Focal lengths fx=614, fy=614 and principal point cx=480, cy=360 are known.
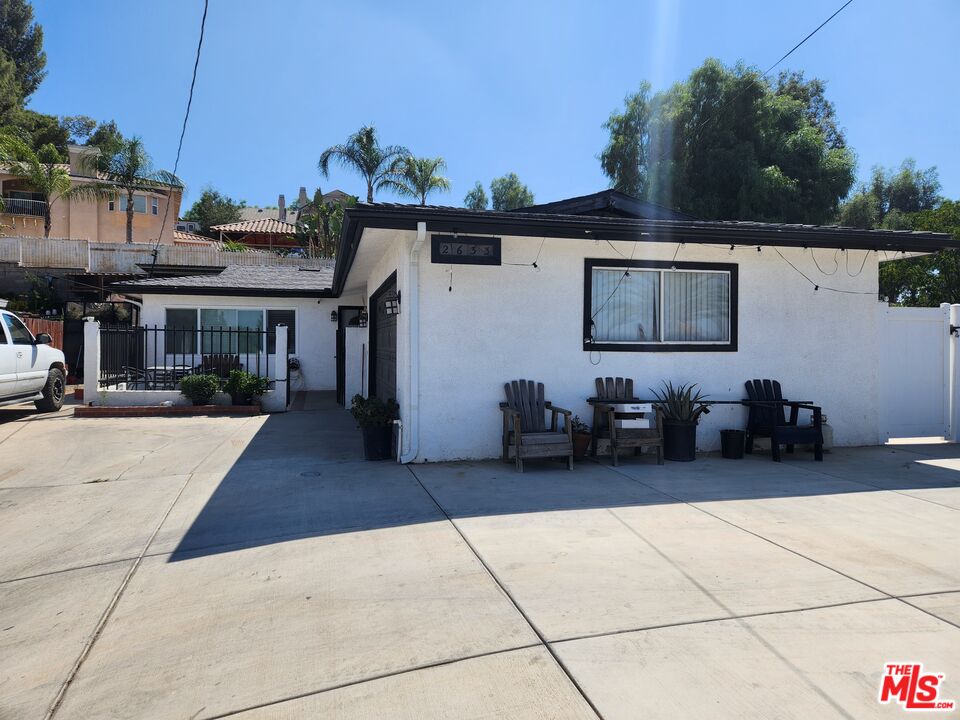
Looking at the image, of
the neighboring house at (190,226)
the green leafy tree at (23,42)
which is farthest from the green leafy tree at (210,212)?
the green leafy tree at (23,42)

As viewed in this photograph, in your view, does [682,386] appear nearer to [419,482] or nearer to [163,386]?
[419,482]

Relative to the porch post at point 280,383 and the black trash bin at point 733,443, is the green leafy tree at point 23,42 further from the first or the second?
the black trash bin at point 733,443

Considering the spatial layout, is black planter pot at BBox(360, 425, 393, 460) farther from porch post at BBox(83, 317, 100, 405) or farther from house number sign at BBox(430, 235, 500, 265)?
porch post at BBox(83, 317, 100, 405)

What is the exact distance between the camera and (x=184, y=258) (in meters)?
26.4

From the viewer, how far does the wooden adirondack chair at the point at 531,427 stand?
705 centimetres

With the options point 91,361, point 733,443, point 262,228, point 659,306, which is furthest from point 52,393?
point 262,228

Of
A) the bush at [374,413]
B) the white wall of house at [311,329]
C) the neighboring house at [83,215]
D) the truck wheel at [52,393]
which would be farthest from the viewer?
the neighboring house at [83,215]

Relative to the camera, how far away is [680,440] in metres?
7.81

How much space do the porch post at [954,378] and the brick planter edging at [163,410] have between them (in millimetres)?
12014

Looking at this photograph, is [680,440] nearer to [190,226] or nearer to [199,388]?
[199,388]

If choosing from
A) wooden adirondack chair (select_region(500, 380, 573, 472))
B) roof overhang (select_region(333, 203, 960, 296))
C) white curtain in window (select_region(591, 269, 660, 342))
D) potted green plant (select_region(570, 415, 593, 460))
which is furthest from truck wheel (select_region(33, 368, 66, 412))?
white curtain in window (select_region(591, 269, 660, 342))

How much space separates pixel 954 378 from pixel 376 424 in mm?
8861

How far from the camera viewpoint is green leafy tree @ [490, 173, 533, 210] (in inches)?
1836

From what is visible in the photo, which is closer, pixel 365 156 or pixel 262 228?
pixel 365 156
